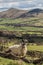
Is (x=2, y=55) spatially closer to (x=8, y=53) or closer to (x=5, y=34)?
(x=8, y=53)

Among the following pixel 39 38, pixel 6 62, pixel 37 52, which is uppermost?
pixel 6 62

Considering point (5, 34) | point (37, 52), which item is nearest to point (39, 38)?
point (5, 34)

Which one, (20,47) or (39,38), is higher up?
(20,47)

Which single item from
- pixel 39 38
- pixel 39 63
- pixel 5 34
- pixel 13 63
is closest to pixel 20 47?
pixel 39 63

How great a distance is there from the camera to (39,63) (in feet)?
185

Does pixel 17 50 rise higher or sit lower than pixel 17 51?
higher

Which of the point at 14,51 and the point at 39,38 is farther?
the point at 39,38

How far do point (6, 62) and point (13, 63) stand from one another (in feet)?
9.33

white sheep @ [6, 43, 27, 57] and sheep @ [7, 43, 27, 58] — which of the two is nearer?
sheep @ [7, 43, 27, 58]

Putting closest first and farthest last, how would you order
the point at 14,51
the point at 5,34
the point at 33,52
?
the point at 14,51, the point at 33,52, the point at 5,34

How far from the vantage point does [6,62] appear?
5200 centimetres

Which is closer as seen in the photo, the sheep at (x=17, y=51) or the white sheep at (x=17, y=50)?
the sheep at (x=17, y=51)

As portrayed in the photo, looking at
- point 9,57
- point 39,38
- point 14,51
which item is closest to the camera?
point 9,57

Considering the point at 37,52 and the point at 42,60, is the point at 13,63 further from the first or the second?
the point at 37,52
